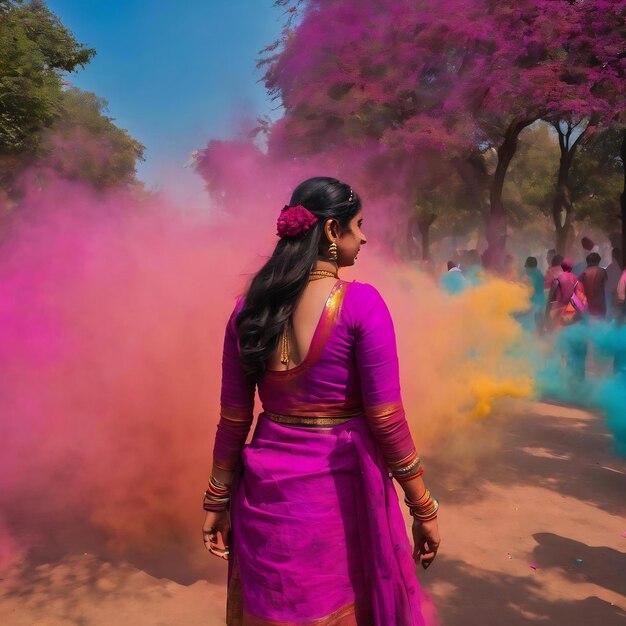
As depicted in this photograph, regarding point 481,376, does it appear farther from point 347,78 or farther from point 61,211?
point 347,78

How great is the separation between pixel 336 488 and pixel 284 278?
2.12 ft

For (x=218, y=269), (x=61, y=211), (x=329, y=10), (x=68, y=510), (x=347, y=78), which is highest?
(x=329, y=10)

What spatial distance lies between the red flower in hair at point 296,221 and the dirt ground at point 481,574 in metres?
2.20

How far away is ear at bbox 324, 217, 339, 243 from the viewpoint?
1.91 metres

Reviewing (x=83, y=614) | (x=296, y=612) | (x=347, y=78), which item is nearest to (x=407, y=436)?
(x=296, y=612)

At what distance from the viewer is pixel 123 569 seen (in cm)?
356

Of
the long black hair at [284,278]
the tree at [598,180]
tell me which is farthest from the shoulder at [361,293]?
the tree at [598,180]

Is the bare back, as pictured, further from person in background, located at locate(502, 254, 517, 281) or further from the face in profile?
person in background, located at locate(502, 254, 517, 281)

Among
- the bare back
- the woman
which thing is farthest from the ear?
the bare back

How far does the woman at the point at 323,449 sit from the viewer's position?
1811 millimetres

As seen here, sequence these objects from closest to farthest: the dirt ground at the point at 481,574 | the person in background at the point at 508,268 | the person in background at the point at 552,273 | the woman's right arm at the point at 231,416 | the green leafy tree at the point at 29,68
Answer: the woman's right arm at the point at 231,416 < the dirt ground at the point at 481,574 < the person in background at the point at 552,273 < the green leafy tree at the point at 29,68 < the person in background at the point at 508,268

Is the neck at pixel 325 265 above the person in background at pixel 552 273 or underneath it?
underneath

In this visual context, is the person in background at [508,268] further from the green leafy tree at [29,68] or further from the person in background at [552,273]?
the green leafy tree at [29,68]

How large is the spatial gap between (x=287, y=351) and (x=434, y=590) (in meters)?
2.16
